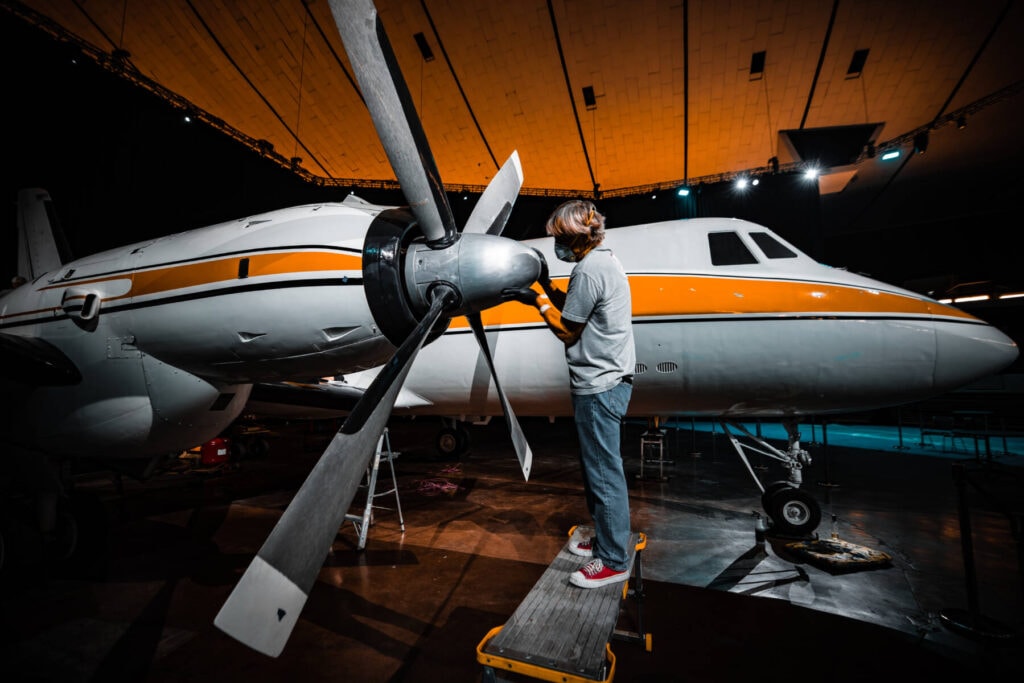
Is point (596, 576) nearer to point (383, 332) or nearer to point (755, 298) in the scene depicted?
point (383, 332)

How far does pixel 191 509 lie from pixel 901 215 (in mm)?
21736

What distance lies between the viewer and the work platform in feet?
4.51

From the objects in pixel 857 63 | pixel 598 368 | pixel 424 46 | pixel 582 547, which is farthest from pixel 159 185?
pixel 857 63

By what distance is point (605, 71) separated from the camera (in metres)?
9.05

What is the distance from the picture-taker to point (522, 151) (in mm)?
11617

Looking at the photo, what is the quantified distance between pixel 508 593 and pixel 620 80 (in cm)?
1052

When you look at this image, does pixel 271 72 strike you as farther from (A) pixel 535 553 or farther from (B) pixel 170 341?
(A) pixel 535 553

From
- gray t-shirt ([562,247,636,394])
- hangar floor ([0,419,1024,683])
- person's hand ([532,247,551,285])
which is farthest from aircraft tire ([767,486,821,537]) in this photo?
person's hand ([532,247,551,285])

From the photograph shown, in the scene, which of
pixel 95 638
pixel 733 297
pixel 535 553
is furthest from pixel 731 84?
pixel 95 638

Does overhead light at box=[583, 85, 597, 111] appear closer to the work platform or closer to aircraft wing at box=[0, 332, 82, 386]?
aircraft wing at box=[0, 332, 82, 386]

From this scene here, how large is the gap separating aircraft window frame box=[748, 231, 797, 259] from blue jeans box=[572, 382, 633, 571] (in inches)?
128

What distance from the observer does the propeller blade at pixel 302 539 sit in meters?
1.18

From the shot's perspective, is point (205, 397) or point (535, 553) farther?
point (535, 553)

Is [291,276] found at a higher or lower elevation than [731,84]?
lower
